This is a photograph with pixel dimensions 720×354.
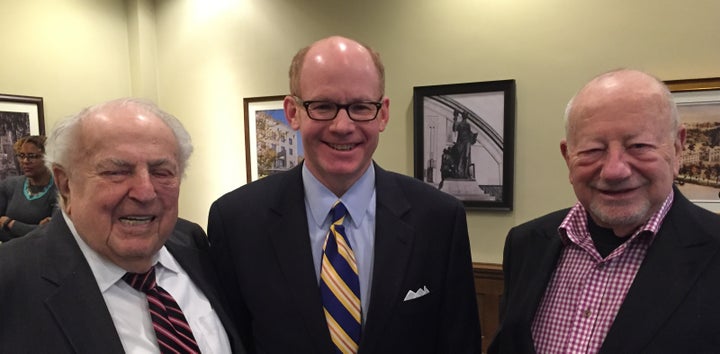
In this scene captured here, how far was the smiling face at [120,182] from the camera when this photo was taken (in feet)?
3.82

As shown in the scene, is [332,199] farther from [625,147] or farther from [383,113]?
[625,147]

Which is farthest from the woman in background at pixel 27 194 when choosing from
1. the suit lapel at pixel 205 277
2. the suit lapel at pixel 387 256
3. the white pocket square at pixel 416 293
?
the white pocket square at pixel 416 293

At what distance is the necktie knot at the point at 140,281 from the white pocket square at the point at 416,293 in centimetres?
74

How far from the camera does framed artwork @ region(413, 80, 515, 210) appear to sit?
9.52 ft

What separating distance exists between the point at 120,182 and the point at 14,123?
2.61 m

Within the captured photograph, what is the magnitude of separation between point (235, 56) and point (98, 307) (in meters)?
2.90

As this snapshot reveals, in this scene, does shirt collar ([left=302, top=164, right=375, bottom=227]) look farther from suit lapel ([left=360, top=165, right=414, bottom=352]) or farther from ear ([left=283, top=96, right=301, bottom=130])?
ear ([left=283, top=96, right=301, bottom=130])

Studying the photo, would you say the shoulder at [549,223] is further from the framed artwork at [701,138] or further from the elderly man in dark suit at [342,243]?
the framed artwork at [701,138]

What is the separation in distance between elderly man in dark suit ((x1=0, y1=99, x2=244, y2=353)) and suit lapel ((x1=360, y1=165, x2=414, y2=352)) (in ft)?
1.59

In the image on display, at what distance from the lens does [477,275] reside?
3119 millimetres

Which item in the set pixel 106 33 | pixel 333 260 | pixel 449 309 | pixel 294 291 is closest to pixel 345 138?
pixel 333 260

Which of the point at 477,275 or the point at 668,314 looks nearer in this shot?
the point at 668,314

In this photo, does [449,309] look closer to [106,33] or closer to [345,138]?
[345,138]

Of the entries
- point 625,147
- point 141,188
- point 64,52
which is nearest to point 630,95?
point 625,147
